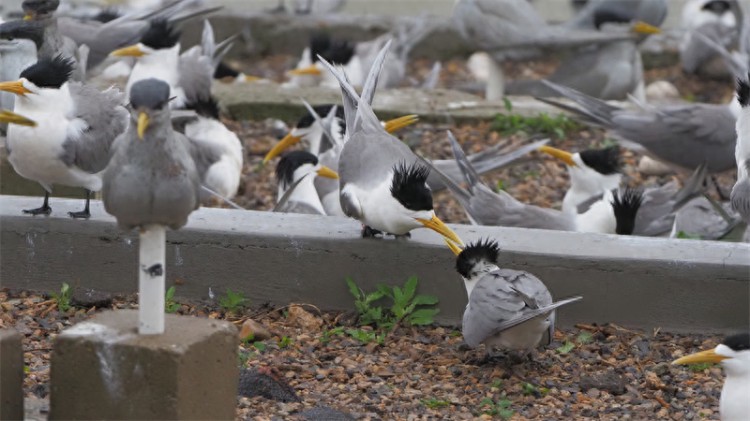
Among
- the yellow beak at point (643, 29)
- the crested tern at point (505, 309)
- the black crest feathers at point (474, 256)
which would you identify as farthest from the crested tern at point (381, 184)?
the yellow beak at point (643, 29)

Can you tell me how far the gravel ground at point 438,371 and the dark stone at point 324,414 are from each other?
0.05m

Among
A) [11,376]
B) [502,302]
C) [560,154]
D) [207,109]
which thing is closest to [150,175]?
[11,376]

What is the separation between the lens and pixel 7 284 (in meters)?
5.05

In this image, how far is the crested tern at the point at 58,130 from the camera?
189 inches

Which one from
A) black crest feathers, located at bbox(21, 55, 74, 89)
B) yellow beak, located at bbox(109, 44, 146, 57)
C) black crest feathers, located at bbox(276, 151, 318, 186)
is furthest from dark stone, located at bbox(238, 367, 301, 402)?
yellow beak, located at bbox(109, 44, 146, 57)

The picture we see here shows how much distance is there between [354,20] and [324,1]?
914 millimetres

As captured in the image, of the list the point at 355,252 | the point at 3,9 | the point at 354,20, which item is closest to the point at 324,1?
the point at 354,20

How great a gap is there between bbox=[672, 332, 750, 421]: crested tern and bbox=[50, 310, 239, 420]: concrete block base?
1.44 m

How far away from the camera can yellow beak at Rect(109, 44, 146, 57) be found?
7.27 m

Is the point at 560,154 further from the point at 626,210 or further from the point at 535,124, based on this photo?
the point at 535,124

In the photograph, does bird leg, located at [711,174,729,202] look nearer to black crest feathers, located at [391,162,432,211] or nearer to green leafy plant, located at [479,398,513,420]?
black crest feathers, located at [391,162,432,211]

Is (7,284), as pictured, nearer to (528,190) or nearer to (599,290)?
(599,290)

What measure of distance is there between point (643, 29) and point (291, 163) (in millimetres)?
3778

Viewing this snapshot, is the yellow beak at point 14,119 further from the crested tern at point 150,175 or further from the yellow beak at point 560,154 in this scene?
the yellow beak at point 560,154
